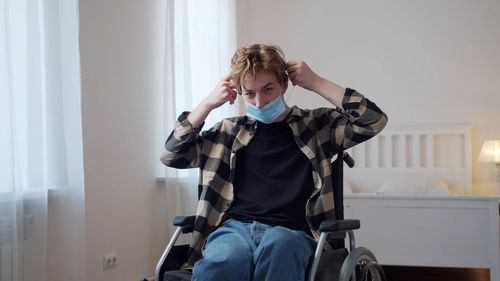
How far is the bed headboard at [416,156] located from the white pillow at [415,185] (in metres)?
0.21

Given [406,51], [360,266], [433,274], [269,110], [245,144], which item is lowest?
[433,274]

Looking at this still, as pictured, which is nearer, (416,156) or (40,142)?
(40,142)

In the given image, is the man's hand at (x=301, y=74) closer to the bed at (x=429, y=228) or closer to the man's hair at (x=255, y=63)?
the man's hair at (x=255, y=63)

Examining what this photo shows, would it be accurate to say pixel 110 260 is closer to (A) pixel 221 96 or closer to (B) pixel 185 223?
(B) pixel 185 223

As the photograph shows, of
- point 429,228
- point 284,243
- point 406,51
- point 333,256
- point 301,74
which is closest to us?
point 284,243

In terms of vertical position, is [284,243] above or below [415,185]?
above

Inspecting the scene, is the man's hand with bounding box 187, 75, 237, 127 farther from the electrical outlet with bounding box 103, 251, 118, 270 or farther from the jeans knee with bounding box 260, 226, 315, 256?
the electrical outlet with bounding box 103, 251, 118, 270

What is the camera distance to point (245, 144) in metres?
1.62

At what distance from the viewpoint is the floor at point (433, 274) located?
3.08 metres

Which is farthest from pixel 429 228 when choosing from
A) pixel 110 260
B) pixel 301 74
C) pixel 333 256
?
pixel 110 260

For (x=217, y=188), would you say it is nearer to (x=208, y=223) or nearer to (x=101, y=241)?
(x=208, y=223)

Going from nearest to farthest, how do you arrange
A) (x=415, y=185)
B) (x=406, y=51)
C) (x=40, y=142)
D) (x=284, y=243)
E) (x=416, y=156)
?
(x=284, y=243) → (x=40, y=142) → (x=415, y=185) → (x=416, y=156) → (x=406, y=51)

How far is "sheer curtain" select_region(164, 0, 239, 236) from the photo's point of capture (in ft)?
9.12

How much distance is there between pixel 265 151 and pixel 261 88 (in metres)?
0.22
